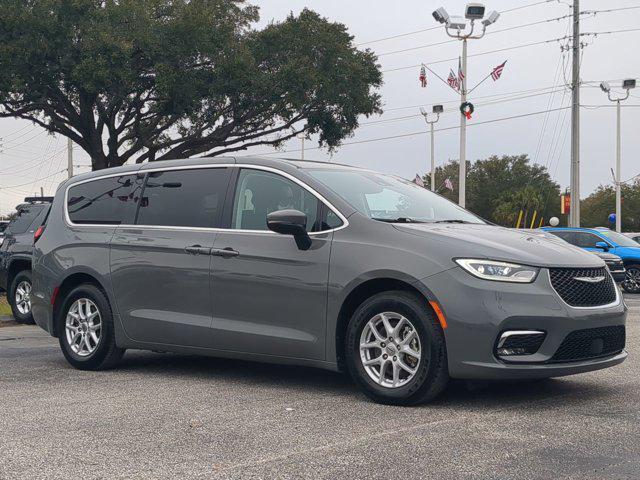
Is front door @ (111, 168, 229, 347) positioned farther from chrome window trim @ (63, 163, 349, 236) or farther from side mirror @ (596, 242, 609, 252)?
side mirror @ (596, 242, 609, 252)

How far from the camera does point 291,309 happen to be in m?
6.59

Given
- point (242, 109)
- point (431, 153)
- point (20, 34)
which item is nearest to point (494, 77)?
point (242, 109)

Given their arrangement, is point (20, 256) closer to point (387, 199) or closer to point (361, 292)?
point (387, 199)

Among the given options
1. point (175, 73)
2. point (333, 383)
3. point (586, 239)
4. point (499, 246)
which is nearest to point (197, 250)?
point (333, 383)

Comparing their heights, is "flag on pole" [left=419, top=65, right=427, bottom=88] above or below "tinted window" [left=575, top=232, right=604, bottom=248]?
above

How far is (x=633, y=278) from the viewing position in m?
21.6

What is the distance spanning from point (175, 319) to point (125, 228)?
104 cm

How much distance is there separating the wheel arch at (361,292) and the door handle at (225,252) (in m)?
1.04

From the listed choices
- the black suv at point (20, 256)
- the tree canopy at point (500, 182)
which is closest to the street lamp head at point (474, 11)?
the black suv at point (20, 256)

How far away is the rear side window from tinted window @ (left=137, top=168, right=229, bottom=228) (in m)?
0.16

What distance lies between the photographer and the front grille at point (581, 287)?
5.92 meters

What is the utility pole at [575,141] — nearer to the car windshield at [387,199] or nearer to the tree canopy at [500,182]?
the car windshield at [387,199]

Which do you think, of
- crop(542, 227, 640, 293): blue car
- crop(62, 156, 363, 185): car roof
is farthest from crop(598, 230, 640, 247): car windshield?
crop(62, 156, 363, 185): car roof

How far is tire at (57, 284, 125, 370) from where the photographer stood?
26.0 ft
